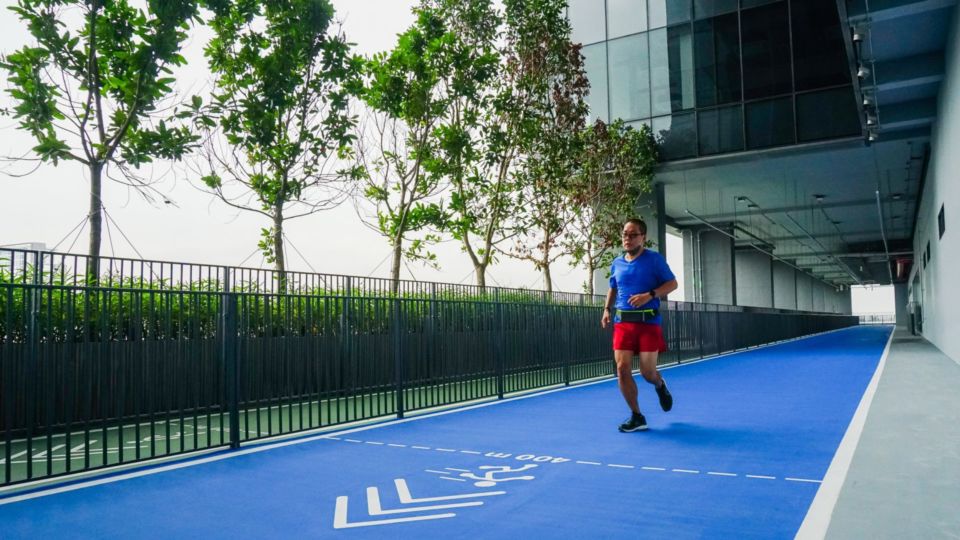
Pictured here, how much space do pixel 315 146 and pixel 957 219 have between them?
37.4 feet

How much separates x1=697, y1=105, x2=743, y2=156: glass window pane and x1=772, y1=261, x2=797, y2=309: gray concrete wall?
30.5m

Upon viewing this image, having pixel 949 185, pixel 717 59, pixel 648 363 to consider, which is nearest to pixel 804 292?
pixel 717 59

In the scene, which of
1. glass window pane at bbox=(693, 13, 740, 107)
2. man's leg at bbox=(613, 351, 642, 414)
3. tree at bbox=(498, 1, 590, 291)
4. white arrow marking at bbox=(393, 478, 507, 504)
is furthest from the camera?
glass window pane at bbox=(693, 13, 740, 107)

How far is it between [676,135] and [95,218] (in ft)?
56.8

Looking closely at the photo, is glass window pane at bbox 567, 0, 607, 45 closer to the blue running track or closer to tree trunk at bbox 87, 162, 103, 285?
tree trunk at bbox 87, 162, 103, 285

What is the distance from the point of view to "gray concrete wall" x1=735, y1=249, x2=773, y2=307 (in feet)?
141

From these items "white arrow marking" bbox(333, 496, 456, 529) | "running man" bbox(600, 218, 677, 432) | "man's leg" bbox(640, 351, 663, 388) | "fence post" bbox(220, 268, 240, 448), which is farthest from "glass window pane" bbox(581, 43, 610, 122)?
"white arrow marking" bbox(333, 496, 456, 529)

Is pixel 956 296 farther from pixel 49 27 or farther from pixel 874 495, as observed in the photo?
pixel 49 27

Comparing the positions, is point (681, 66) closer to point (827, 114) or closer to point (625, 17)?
point (625, 17)

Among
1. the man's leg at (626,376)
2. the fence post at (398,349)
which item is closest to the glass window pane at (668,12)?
the fence post at (398,349)

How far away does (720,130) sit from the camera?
21312mm

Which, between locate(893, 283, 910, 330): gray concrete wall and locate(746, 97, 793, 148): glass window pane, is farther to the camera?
locate(893, 283, 910, 330): gray concrete wall

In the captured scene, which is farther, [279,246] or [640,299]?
[279,246]

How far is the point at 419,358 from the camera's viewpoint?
30.3 ft
